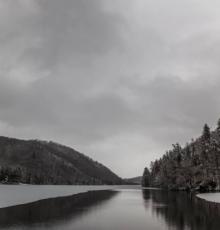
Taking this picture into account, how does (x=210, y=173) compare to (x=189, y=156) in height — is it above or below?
below

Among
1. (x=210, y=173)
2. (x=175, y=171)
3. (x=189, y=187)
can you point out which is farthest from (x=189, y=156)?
(x=210, y=173)

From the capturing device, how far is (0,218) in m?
46.1

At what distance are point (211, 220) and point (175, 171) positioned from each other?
146125mm

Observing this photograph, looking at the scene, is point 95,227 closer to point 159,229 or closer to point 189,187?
point 159,229

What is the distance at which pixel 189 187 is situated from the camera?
15888 centimetres

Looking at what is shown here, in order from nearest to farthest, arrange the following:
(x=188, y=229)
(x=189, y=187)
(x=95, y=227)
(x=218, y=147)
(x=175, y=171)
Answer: (x=188, y=229), (x=95, y=227), (x=218, y=147), (x=189, y=187), (x=175, y=171)

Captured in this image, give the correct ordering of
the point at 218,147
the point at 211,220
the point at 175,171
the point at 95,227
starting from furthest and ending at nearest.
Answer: the point at 175,171, the point at 218,147, the point at 211,220, the point at 95,227

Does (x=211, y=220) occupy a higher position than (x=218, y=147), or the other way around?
(x=218, y=147)

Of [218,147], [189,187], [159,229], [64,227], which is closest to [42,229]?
[64,227]

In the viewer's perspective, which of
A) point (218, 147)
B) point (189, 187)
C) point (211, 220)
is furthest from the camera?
point (189, 187)

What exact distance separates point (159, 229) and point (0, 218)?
71.3ft

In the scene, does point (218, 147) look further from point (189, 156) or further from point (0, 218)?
point (0, 218)

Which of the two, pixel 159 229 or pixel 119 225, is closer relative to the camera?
pixel 159 229

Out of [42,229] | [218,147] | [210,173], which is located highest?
[218,147]
